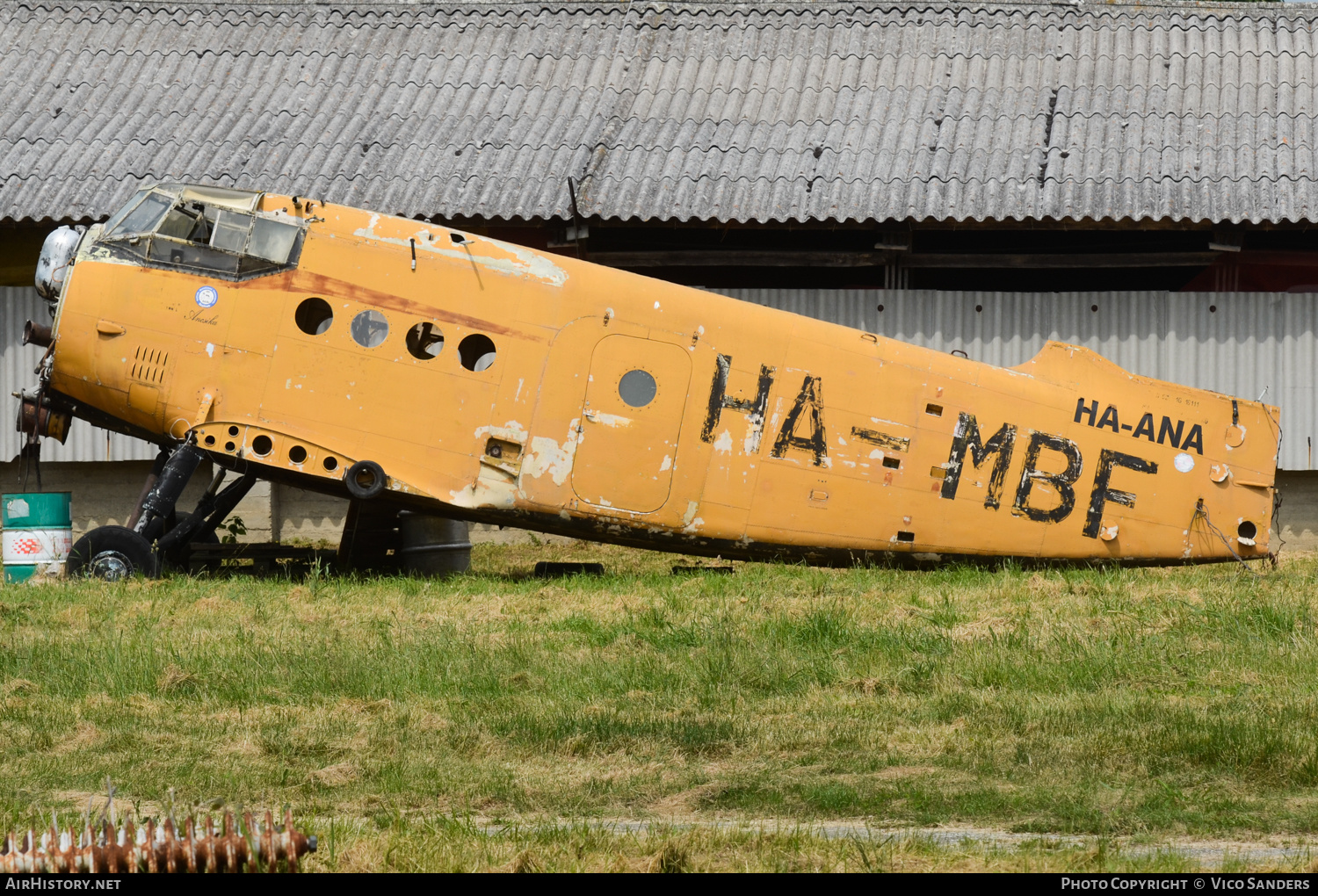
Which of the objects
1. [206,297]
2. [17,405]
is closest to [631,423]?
[206,297]

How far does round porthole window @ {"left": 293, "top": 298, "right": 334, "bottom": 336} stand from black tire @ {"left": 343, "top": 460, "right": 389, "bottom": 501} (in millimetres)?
1310

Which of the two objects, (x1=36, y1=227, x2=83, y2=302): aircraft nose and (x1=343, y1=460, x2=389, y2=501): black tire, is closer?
(x1=343, y1=460, x2=389, y2=501): black tire

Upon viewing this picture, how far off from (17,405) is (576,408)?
28.8 feet

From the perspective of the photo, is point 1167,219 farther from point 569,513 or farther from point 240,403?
point 240,403

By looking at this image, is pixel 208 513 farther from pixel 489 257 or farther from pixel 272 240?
pixel 489 257

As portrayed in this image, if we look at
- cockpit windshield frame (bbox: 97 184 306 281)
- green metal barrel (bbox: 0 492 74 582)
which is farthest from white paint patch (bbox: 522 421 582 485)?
green metal barrel (bbox: 0 492 74 582)

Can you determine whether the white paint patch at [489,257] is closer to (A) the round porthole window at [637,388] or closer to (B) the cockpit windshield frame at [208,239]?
(B) the cockpit windshield frame at [208,239]

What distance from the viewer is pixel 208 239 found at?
41.9 ft

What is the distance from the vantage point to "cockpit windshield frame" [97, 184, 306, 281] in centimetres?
1273

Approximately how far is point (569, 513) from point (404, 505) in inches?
61.5

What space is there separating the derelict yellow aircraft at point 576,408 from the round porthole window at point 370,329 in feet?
0.08

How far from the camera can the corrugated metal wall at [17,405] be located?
58.2 feet

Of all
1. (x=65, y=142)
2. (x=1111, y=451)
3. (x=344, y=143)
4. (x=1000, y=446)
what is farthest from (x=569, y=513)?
(x=65, y=142)

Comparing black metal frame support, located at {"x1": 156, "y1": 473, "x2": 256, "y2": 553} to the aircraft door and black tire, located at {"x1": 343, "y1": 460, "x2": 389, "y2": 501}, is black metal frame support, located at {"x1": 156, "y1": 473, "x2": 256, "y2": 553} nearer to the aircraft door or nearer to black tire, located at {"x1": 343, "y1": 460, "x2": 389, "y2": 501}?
black tire, located at {"x1": 343, "y1": 460, "x2": 389, "y2": 501}
